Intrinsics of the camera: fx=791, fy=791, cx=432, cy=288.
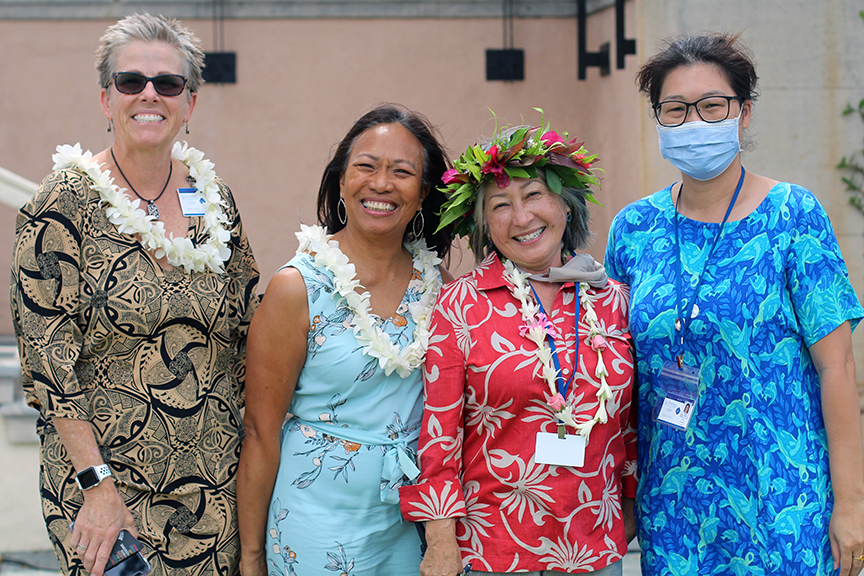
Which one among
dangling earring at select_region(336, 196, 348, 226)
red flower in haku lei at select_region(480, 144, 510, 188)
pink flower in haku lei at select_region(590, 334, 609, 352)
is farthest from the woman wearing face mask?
dangling earring at select_region(336, 196, 348, 226)

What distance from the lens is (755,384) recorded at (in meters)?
2.16

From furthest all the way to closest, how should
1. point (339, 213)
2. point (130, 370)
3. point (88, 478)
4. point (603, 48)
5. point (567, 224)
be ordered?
1. point (603, 48)
2. point (339, 213)
3. point (567, 224)
4. point (130, 370)
5. point (88, 478)

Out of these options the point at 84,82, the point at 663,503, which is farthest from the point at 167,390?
the point at 84,82

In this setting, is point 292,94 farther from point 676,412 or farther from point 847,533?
point 847,533

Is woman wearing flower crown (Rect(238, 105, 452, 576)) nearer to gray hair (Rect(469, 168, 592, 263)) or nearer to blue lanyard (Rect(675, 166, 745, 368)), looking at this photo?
gray hair (Rect(469, 168, 592, 263))

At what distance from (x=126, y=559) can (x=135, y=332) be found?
62cm

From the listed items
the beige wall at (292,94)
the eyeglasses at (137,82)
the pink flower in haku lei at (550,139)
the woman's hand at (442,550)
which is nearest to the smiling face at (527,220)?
the pink flower in haku lei at (550,139)

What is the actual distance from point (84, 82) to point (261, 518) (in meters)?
5.44

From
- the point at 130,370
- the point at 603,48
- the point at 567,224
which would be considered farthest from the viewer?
the point at 603,48

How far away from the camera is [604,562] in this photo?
2.19 m

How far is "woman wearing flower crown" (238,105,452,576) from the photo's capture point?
2.28 metres

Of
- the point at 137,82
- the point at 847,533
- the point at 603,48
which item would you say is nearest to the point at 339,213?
the point at 137,82

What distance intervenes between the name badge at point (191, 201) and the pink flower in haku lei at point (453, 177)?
749mm

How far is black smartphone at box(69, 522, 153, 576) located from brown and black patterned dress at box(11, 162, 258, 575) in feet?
0.21
